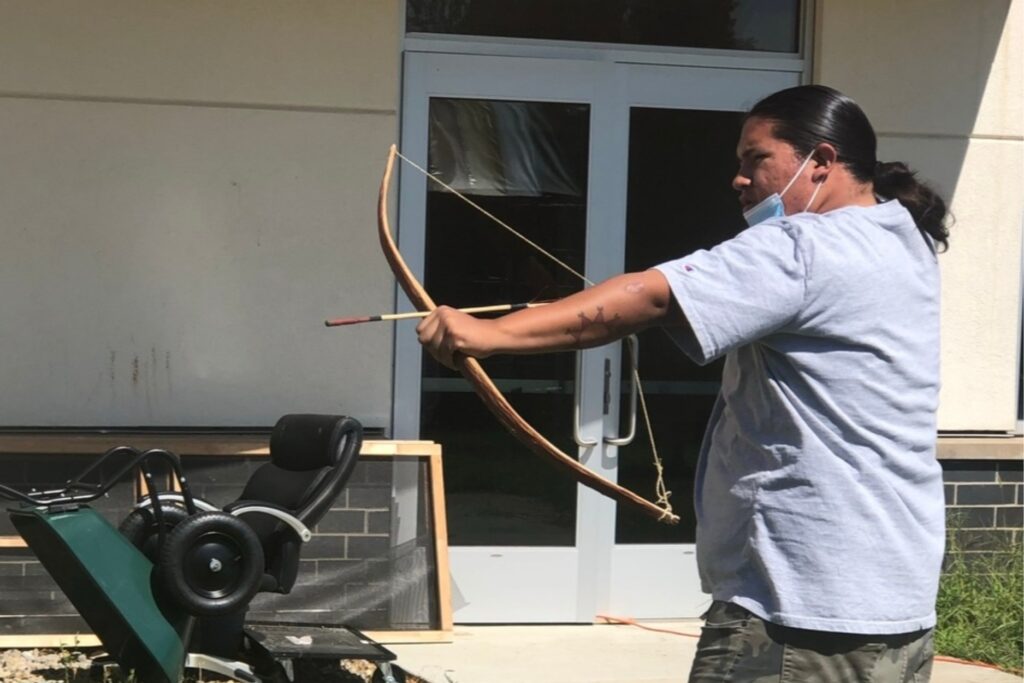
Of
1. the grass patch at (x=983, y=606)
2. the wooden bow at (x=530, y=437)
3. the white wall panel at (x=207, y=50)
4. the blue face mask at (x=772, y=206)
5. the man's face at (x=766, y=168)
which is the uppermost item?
the white wall panel at (x=207, y=50)

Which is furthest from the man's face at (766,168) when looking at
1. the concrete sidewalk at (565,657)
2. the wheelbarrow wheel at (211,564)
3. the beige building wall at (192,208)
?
the beige building wall at (192,208)

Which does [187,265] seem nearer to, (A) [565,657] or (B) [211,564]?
(B) [211,564]

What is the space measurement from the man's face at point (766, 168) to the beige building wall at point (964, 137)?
4.47m

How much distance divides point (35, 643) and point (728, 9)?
13.5ft

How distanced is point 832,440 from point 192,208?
442 cm

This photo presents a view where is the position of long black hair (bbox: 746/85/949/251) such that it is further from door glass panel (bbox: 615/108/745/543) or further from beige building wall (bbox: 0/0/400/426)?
door glass panel (bbox: 615/108/745/543)

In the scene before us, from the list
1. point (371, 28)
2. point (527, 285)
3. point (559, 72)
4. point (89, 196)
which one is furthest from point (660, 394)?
point (89, 196)

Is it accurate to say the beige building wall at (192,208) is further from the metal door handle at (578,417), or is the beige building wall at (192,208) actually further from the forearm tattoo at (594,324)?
the forearm tattoo at (594,324)

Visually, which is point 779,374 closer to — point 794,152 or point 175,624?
point 794,152

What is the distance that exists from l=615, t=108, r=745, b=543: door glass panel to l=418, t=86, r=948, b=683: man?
166 inches

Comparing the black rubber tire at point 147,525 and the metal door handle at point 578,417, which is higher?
the metal door handle at point 578,417

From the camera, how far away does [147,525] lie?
504cm

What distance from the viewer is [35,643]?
5895 millimetres

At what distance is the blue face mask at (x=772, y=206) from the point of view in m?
2.54
